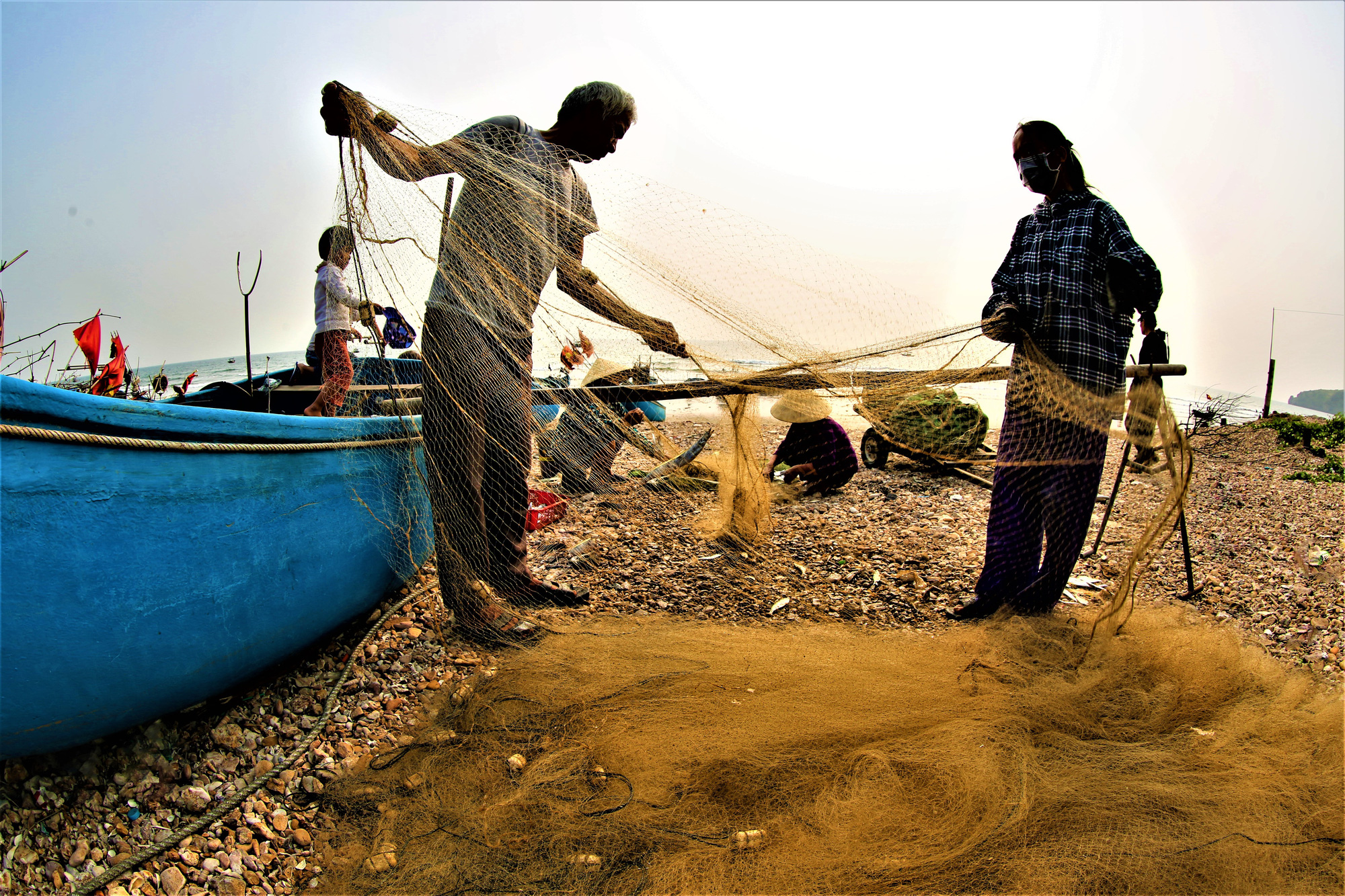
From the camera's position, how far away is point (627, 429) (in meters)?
3.04

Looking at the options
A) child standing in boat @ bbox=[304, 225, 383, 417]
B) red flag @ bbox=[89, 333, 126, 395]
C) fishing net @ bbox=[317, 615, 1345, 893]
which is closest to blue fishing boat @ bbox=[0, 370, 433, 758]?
fishing net @ bbox=[317, 615, 1345, 893]

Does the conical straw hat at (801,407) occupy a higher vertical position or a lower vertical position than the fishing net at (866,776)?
higher

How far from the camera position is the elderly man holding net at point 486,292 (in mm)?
2619

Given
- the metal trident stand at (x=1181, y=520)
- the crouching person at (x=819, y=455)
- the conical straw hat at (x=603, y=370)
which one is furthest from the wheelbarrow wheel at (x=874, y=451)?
the conical straw hat at (x=603, y=370)

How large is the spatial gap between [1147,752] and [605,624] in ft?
6.53

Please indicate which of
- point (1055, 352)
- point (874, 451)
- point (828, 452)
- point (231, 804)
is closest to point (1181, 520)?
point (1055, 352)

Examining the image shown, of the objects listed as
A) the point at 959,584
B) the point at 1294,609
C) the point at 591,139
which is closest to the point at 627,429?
the point at 591,139

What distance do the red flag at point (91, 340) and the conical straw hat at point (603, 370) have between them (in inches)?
93.3

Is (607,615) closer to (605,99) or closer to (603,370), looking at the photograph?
(603,370)

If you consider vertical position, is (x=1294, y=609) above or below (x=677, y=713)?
above

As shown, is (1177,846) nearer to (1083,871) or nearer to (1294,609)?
(1083,871)

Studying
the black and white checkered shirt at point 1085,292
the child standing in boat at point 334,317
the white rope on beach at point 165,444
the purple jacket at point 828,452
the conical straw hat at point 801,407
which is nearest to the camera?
the white rope on beach at point 165,444

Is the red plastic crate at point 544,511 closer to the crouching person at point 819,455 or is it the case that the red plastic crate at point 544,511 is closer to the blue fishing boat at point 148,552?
the blue fishing boat at point 148,552

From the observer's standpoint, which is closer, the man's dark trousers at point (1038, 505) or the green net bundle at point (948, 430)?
the man's dark trousers at point (1038, 505)
